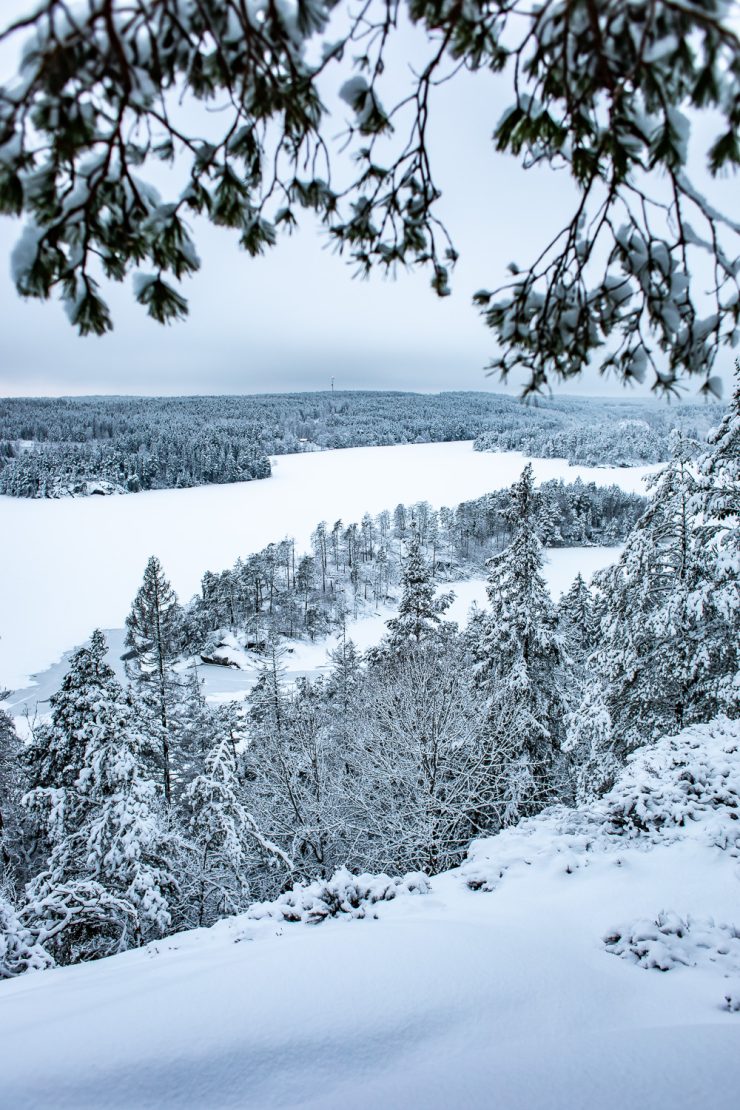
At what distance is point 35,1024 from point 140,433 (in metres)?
168

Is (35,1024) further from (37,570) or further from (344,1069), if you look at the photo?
(37,570)

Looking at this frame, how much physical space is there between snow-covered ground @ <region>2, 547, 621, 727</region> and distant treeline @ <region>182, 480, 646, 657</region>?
209 cm

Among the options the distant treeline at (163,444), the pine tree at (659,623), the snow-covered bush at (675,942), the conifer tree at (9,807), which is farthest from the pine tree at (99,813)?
the distant treeline at (163,444)

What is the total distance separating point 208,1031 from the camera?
2.79 metres

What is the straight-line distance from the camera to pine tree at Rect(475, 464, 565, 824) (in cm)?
1325

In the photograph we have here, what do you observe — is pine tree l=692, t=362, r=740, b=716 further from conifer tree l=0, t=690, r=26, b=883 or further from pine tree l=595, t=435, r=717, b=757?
conifer tree l=0, t=690, r=26, b=883

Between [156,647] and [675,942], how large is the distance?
1943 cm

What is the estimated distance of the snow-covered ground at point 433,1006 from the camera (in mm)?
2342

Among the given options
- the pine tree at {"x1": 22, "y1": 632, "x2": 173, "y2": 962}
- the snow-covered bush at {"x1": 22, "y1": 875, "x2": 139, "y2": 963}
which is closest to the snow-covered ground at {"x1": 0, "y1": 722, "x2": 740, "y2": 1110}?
the snow-covered bush at {"x1": 22, "y1": 875, "x2": 139, "y2": 963}

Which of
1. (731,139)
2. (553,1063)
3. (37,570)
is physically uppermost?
(731,139)

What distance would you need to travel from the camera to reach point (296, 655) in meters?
57.4

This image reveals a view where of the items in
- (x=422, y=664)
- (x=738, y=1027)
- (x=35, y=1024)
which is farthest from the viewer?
(x=422, y=664)

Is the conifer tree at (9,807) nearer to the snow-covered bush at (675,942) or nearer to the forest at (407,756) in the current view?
the forest at (407,756)

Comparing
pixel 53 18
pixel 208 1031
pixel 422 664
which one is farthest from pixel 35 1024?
pixel 422 664
